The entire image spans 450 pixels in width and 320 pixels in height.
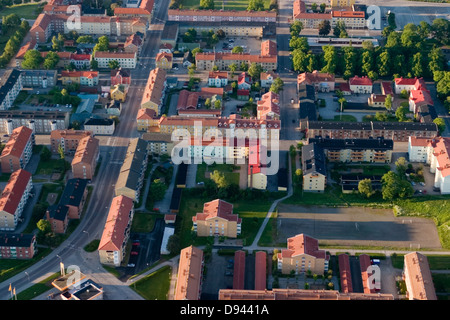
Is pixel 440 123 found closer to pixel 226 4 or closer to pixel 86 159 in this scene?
pixel 86 159

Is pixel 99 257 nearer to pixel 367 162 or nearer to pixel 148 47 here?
pixel 367 162

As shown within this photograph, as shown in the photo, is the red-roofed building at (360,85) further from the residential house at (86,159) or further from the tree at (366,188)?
the residential house at (86,159)

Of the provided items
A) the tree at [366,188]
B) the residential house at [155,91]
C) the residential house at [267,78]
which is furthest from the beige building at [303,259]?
the residential house at [267,78]

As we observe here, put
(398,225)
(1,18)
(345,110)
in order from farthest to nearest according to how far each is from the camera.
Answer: (1,18) < (345,110) < (398,225)

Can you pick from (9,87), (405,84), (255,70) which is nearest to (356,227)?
(405,84)

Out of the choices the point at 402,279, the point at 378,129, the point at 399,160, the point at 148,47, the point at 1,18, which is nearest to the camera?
the point at 402,279

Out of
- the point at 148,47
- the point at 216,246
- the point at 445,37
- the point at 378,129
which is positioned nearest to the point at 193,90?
the point at 148,47

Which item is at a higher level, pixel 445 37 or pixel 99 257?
pixel 445 37
